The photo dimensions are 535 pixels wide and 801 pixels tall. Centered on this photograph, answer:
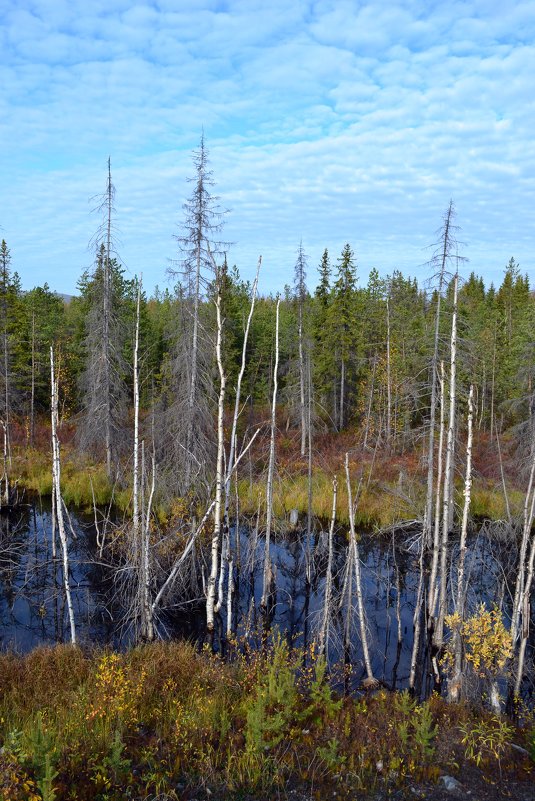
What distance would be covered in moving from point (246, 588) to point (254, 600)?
1906 mm

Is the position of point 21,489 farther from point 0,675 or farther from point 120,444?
point 0,675

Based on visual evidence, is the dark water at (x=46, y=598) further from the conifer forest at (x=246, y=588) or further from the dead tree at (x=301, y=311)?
the dead tree at (x=301, y=311)

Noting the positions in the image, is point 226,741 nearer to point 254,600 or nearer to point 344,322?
point 254,600

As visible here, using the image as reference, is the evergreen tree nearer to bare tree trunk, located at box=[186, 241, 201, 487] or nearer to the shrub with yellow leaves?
bare tree trunk, located at box=[186, 241, 201, 487]

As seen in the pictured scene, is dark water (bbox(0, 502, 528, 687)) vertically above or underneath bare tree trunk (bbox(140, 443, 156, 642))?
underneath

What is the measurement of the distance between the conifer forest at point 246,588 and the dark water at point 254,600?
97 millimetres

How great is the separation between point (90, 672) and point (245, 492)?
588 inches

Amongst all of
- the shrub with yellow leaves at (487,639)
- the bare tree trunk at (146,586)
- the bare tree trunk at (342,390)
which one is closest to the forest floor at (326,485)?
the bare tree trunk at (342,390)

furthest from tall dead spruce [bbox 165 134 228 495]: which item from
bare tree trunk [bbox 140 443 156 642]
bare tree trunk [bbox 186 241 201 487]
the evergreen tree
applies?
the evergreen tree

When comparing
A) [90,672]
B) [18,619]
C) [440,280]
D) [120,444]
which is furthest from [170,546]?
[440,280]

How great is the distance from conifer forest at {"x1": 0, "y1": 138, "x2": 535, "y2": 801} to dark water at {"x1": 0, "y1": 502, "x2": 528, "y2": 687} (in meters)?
0.10

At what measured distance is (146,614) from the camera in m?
11.3

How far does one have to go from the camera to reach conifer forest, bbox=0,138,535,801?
6840mm

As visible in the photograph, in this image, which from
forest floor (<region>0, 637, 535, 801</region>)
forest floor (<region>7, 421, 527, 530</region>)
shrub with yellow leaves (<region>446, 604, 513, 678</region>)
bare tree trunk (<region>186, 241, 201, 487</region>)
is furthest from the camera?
forest floor (<region>7, 421, 527, 530</region>)
